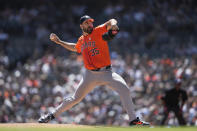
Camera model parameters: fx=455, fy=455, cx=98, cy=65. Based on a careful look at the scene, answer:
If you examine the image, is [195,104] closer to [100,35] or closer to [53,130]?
[100,35]

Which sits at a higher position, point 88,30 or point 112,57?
point 112,57

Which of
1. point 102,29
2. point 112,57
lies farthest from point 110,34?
point 112,57

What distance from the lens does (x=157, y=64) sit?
50.4 feet

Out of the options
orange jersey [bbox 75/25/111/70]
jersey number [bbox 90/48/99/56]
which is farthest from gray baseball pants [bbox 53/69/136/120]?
jersey number [bbox 90/48/99/56]

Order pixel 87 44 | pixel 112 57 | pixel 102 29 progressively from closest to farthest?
pixel 102 29 < pixel 87 44 < pixel 112 57

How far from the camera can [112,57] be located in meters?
16.1

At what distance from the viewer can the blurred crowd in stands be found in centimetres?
1377

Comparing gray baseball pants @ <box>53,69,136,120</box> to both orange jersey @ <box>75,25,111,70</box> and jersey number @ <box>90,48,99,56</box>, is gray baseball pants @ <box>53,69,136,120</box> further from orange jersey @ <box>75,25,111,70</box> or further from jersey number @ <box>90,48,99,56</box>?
jersey number @ <box>90,48,99,56</box>

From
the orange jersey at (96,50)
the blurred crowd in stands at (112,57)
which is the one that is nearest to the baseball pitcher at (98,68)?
the orange jersey at (96,50)

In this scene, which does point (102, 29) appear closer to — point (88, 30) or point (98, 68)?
point (88, 30)

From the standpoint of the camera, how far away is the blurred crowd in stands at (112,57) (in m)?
13.8

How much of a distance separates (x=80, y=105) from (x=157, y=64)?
3155 millimetres

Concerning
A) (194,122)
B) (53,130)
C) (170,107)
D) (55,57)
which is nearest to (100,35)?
(53,130)

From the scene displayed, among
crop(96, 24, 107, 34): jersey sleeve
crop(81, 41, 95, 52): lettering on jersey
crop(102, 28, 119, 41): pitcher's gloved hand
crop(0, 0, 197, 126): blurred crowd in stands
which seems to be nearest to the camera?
crop(102, 28, 119, 41): pitcher's gloved hand
